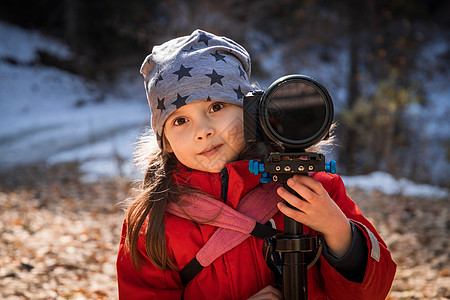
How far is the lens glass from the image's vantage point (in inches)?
45.8

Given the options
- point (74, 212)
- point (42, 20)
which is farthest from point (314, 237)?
point (42, 20)

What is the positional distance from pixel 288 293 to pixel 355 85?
31.8ft

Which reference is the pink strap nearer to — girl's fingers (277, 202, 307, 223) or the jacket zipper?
the jacket zipper

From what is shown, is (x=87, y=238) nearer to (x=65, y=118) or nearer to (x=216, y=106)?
(x=216, y=106)

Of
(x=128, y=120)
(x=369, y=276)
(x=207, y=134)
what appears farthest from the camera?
(x=128, y=120)

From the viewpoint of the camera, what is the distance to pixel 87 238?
12.6ft

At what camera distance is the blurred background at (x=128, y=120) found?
3.41m

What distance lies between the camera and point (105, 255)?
348 centimetres

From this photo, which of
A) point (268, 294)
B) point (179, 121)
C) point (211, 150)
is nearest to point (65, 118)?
point (179, 121)

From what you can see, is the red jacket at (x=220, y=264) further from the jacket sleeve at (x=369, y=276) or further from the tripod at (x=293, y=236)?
the tripod at (x=293, y=236)

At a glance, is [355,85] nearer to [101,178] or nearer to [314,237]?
[101,178]

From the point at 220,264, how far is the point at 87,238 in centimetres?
264

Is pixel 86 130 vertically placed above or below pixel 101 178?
above

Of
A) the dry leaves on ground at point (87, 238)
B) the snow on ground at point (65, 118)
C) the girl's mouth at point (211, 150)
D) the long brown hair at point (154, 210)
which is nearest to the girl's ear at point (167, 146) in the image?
the long brown hair at point (154, 210)
